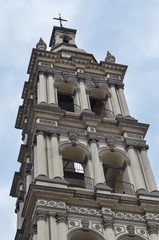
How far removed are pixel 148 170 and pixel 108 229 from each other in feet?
19.3

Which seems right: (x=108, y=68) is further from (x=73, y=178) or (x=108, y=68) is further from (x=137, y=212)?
(x=137, y=212)

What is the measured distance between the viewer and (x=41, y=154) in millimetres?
31672

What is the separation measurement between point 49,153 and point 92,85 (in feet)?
32.4

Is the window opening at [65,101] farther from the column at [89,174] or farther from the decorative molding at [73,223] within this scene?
the decorative molding at [73,223]

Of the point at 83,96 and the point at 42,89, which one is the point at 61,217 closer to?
the point at 42,89

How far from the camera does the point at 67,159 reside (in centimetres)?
3369

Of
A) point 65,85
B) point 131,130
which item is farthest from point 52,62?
point 131,130

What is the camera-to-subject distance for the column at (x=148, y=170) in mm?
31891

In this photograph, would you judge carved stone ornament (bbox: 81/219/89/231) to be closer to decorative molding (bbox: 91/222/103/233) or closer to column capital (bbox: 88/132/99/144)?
decorative molding (bbox: 91/222/103/233)

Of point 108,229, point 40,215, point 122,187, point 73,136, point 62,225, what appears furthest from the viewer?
Answer: point 73,136

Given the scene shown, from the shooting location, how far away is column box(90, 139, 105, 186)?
31.2 metres

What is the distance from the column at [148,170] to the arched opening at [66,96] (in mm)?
7470

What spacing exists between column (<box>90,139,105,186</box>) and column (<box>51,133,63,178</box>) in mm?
1978

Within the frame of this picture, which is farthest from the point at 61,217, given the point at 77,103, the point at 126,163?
the point at 77,103
